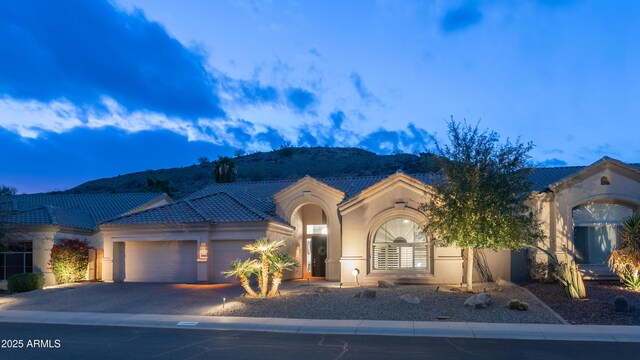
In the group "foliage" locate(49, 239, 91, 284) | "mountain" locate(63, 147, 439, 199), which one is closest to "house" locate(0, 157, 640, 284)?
"foliage" locate(49, 239, 91, 284)

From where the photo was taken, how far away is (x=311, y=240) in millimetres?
30547

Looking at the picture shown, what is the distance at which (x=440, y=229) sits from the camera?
826 inches

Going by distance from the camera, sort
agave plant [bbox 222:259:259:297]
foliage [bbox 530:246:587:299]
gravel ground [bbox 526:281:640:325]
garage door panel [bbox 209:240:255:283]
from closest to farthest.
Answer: gravel ground [bbox 526:281:640:325] → foliage [bbox 530:246:587:299] → agave plant [bbox 222:259:259:297] → garage door panel [bbox 209:240:255:283]

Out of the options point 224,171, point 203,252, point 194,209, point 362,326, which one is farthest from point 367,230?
point 224,171

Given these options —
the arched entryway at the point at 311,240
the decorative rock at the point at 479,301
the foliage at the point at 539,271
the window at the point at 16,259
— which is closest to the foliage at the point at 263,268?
the decorative rock at the point at 479,301

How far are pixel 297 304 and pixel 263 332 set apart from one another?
3974mm

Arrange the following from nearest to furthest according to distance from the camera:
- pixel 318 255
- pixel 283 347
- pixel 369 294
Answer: pixel 283 347 → pixel 369 294 → pixel 318 255

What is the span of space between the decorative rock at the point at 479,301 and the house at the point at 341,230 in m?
5.86

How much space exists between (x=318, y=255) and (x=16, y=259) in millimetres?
15276

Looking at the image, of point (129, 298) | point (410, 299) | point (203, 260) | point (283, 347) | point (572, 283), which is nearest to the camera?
point (283, 347)

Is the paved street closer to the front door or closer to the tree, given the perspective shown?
the tree

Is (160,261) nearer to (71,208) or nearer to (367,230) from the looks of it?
(71,208)

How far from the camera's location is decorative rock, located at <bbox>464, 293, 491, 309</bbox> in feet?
58.4

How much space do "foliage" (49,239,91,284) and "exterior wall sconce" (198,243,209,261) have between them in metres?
7.10
